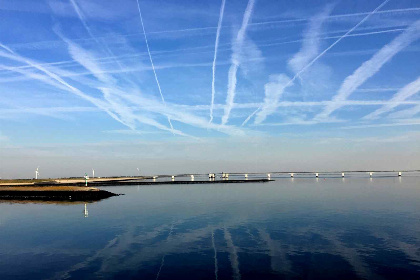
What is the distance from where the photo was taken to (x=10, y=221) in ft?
161

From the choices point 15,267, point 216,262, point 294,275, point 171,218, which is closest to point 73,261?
point 15,267

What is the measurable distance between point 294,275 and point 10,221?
4602 cm

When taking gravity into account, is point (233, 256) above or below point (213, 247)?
below

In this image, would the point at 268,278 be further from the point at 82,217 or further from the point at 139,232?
the point at 82,217

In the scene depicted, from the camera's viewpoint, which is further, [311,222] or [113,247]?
[311,222]

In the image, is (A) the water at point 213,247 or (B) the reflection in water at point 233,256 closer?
(B) the reflection in water at point 233,256

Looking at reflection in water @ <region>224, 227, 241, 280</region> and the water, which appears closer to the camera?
reflection in water @ <region>224, 227, 241, 280</region>

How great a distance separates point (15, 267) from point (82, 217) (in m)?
27.9

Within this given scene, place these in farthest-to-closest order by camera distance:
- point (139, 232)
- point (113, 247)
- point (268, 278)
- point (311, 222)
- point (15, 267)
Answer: point (311, 222) → point (139, 232) → point (113, 247) → point (15, 267) → point (268, 278)

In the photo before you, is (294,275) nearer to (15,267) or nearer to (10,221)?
(15,267)

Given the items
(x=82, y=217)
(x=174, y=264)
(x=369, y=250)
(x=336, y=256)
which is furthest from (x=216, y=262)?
(x=82, y=217)

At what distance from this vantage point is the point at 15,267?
24.7 meters

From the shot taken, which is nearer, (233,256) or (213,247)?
(233,256)

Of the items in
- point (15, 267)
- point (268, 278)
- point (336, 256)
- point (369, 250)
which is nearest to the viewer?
point (268, 278)
